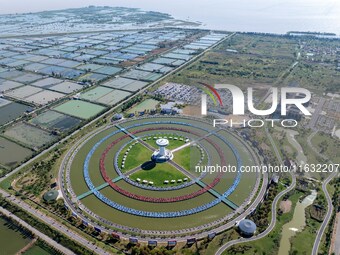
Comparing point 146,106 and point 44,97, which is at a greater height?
point 44,97

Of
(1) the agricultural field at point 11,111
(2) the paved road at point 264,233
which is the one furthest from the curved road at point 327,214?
(1) the agricultural field at point 11,111

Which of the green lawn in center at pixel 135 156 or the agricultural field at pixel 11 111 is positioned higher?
the agricultural field at pixel 11 111

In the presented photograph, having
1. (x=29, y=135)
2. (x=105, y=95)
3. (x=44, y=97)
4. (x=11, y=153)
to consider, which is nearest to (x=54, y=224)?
(x=11, y=153)

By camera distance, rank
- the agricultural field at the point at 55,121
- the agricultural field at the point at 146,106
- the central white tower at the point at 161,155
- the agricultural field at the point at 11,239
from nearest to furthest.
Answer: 1. the agricultural field at the point at 11,239
2. the central white tower at the point at 161,155
3. the agricultural field at the point at 55,121
4. the agricultural field at the point at 146,106

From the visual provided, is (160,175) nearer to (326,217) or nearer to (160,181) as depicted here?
(160,181)

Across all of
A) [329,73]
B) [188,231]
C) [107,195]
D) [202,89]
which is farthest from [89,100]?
[329,73]

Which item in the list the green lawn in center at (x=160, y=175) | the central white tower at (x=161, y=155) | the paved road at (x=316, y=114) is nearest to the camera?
the green lawn in center at (x=160, y=175)

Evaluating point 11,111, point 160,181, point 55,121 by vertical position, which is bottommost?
point 160,181

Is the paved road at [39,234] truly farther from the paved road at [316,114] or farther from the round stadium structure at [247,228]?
the paved road at [316,114]
